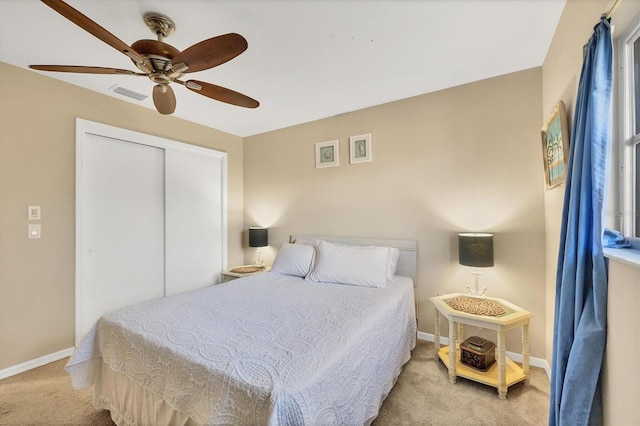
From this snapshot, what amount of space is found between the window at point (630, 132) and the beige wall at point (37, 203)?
3.89 m

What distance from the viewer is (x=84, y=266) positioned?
2555 millimetres

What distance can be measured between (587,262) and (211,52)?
1985 mm

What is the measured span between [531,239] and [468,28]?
5.62 feet

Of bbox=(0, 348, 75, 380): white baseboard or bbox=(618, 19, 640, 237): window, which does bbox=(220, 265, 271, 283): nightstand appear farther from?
bbox=(618, 19, 640, 237): window

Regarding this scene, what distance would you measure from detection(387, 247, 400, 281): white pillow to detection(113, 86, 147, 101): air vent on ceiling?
3.03m

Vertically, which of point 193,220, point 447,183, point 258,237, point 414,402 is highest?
point 447,183

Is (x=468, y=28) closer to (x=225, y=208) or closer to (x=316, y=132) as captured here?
(x=316, y=132)

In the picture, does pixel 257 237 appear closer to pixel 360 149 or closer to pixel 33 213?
pixel 360 149

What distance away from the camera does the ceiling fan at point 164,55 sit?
3.85 ft

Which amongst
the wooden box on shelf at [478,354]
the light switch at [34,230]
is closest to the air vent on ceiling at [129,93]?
the light switch at [34,230]

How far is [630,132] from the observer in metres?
1.11

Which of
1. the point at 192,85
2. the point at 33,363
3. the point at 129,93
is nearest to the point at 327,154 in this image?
the point at 192,85

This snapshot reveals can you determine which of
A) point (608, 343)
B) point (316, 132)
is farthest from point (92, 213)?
point (608, 343)

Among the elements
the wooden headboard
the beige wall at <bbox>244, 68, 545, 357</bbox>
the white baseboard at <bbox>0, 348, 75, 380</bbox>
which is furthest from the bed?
the white baseboard at <bbox>0, 348, 75, 380</bbox>
